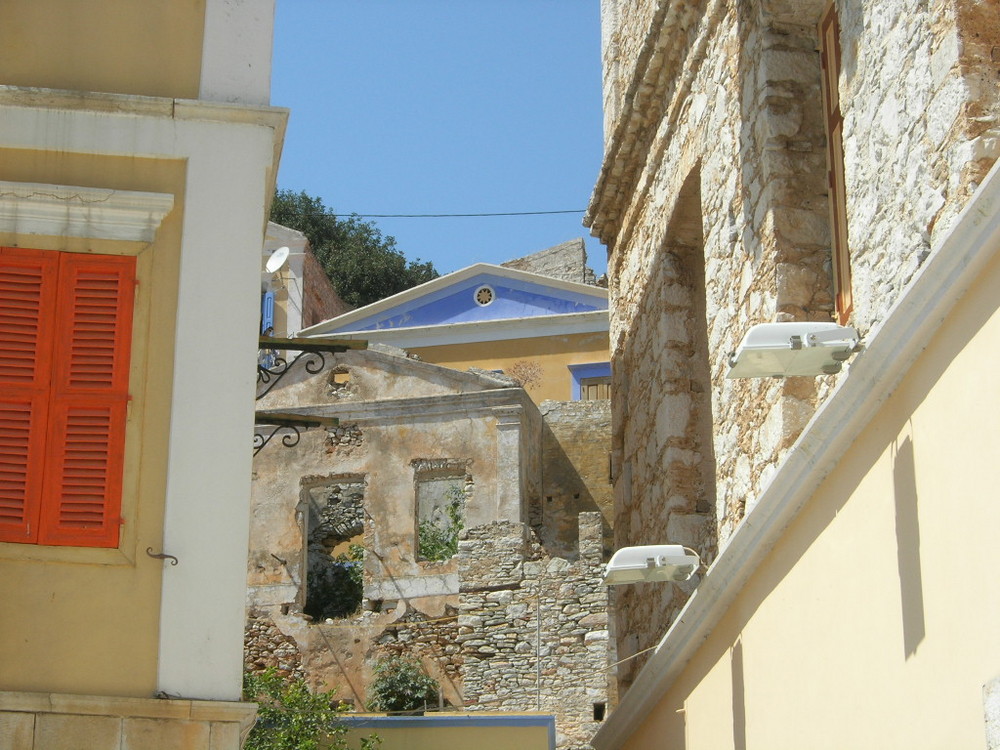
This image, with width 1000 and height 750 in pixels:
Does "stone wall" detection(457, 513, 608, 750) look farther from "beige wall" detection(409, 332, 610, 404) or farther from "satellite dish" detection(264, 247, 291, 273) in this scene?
"beige wall" detection(409, 332, 610, 404)

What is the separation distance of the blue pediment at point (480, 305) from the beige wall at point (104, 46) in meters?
20.6

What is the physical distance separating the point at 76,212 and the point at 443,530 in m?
16.8

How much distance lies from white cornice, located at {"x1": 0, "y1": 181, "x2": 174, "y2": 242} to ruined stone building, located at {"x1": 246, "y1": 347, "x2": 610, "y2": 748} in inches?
495

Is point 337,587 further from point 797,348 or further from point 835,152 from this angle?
point 797,348

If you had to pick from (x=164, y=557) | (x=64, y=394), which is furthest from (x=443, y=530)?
(x=164, y=557)

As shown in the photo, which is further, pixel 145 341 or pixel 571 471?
pixel 571 471

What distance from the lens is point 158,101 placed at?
6.96 metres

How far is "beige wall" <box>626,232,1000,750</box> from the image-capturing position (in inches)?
172

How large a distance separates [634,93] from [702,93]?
1.13 meters

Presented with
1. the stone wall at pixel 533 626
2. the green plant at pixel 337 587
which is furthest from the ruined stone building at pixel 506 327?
the stone wall at pixel 533 626

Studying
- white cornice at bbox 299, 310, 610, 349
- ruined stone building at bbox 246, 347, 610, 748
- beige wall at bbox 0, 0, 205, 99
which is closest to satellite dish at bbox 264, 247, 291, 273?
ruined stone building at bbox 246, 347, 610, 748

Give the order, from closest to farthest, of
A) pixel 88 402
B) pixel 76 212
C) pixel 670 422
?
pixel 88 402
pixel 76 212
pixel 670 422

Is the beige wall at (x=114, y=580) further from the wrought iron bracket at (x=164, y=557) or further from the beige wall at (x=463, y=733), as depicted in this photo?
the beige wall at (x=463, y=733)

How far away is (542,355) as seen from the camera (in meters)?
27.7
